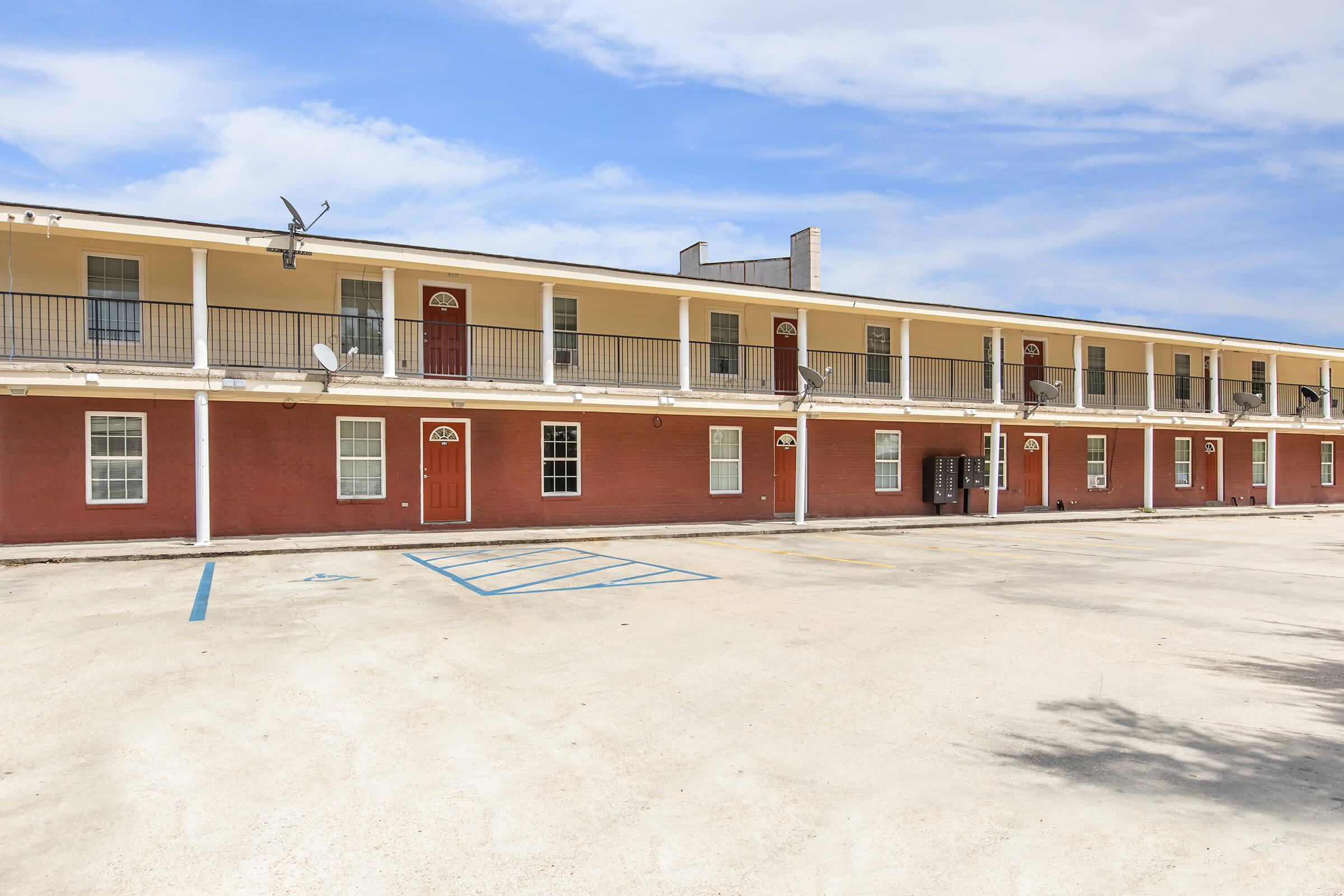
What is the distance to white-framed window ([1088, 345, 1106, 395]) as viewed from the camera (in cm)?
2731

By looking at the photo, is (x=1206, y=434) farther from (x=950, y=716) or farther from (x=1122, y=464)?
(x=950, y=716)

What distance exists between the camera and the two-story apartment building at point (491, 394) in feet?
49.3

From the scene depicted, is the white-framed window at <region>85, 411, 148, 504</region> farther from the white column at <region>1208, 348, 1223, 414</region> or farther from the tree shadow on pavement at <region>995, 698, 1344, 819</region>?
the white column at <region>1208, 348, 1223, 414</region>

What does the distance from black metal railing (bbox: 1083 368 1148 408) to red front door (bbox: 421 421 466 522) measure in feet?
64.0

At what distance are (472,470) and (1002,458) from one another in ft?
52.1

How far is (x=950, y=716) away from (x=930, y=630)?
266 centimetres

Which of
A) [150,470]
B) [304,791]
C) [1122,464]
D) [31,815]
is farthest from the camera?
[1122,464]

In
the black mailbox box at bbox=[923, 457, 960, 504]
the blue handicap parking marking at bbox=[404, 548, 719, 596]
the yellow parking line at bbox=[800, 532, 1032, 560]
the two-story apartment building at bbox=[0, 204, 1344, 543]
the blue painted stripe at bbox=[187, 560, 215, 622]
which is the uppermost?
the two-story apartment building at bbox=[0, 204, 1344, 543]

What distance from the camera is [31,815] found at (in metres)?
3.92

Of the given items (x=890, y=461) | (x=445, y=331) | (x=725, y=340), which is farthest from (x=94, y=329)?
(x=890, y=461)

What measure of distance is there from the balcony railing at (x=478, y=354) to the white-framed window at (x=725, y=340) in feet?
0.15

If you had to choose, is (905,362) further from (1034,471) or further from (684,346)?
(1034,471)

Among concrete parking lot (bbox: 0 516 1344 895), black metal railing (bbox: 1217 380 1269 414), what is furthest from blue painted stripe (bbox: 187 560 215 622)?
black metal railing (bbox: 1217 380 1269 414)

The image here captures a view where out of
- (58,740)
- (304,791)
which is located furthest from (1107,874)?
(58,740)
